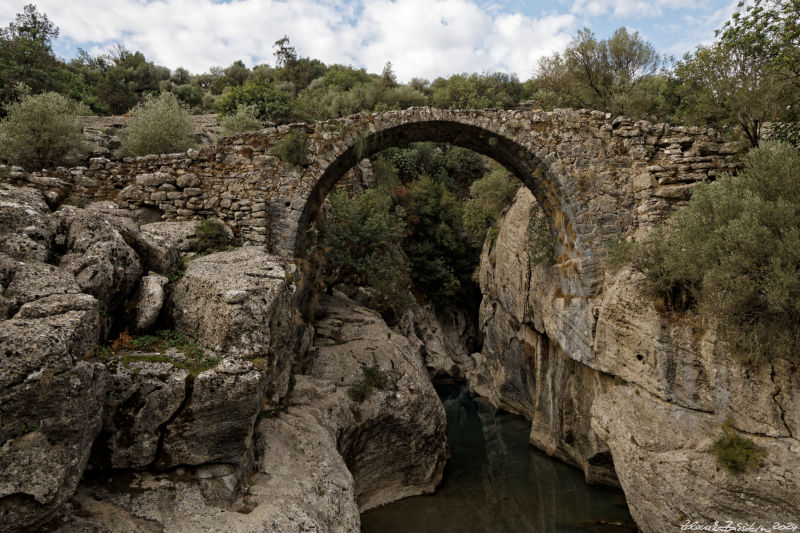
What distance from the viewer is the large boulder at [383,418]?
7324 mm

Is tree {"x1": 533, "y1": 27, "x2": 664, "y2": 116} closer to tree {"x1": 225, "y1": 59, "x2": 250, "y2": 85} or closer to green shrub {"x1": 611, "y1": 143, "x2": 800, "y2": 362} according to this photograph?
green shrub {"x1": 611, "y1": 143, "x2": 800, "y2": 362}

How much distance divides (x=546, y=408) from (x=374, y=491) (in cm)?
513

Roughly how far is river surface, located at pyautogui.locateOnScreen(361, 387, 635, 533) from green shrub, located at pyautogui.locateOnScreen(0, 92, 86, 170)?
33.9ft

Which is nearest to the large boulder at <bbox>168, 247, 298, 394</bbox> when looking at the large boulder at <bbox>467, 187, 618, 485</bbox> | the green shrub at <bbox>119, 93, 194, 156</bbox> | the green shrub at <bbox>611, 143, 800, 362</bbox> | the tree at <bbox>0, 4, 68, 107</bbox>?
the green shrub at <bbox>611, 143, 800, 362</bbox>

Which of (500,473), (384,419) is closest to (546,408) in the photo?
(500,473)

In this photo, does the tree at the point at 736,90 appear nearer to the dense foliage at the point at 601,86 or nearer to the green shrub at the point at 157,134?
the dense foliage at the point at 601,86

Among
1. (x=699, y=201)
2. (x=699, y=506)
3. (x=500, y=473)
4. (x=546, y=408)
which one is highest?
(x=699, y=201)

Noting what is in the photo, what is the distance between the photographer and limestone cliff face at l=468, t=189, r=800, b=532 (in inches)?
193

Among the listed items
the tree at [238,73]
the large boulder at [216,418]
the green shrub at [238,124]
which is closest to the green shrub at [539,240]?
the large boulder at [216,418]

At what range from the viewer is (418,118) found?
8.79 m

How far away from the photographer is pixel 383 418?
749cm

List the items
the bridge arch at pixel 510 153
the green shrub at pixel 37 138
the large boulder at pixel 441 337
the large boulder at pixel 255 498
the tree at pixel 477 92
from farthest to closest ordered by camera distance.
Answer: the tree at pixel 477 92
the large boulder at pixel 441 337
the green shrub at pixel 37 138
the bridge arch at pixel 510 153
the large boulder at pixel 255 498

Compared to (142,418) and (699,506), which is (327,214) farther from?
(699,506)

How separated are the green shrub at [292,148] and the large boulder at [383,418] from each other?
365 centimetres
